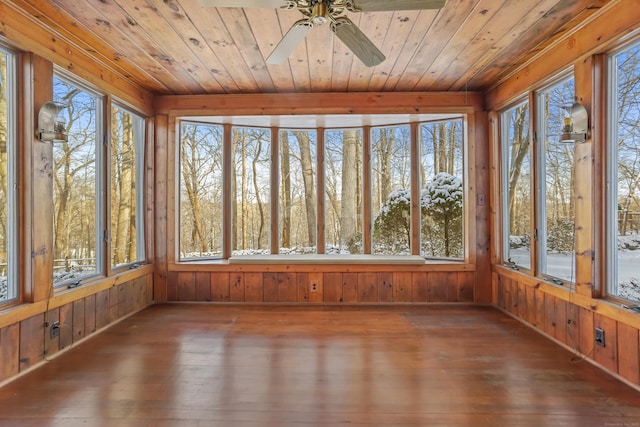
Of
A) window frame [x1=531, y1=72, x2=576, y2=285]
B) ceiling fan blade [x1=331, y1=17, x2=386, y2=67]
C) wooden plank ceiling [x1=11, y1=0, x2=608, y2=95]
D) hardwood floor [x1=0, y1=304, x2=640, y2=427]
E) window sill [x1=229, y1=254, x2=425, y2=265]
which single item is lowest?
hardwood floor [x1=0, y1=304, x2=640, y2=427]

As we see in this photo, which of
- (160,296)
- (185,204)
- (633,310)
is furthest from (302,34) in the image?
(160,296)

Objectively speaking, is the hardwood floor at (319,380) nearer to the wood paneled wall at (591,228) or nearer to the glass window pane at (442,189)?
the wood paneled wall at (591,228)

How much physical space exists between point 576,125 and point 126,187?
13.4 ft

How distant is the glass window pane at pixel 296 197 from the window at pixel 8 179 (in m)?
2.70

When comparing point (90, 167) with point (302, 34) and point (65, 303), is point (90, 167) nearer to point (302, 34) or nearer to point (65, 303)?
point (65, 303)

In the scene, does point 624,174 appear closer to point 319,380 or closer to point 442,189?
point 442,189

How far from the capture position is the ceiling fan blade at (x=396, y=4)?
177 centimetres

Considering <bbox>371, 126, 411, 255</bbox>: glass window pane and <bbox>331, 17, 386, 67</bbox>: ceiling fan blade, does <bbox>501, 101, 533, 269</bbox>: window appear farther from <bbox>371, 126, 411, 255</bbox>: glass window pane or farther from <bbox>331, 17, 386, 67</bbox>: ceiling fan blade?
<bbox>331, 17, 386, 67</bbox>: ceiling fan blade

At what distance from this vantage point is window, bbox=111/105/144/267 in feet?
11.7

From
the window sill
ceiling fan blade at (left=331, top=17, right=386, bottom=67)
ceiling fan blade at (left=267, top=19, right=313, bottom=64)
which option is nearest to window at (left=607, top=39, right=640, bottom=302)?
ceiling fan blade at (left=331, top=17, right=386, bottom=67)

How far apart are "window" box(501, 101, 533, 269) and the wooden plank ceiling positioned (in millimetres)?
504

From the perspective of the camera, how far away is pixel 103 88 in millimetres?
3262

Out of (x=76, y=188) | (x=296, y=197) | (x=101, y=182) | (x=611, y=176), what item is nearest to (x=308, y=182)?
(x=296, y=197)

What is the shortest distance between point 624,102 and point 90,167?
414cm
